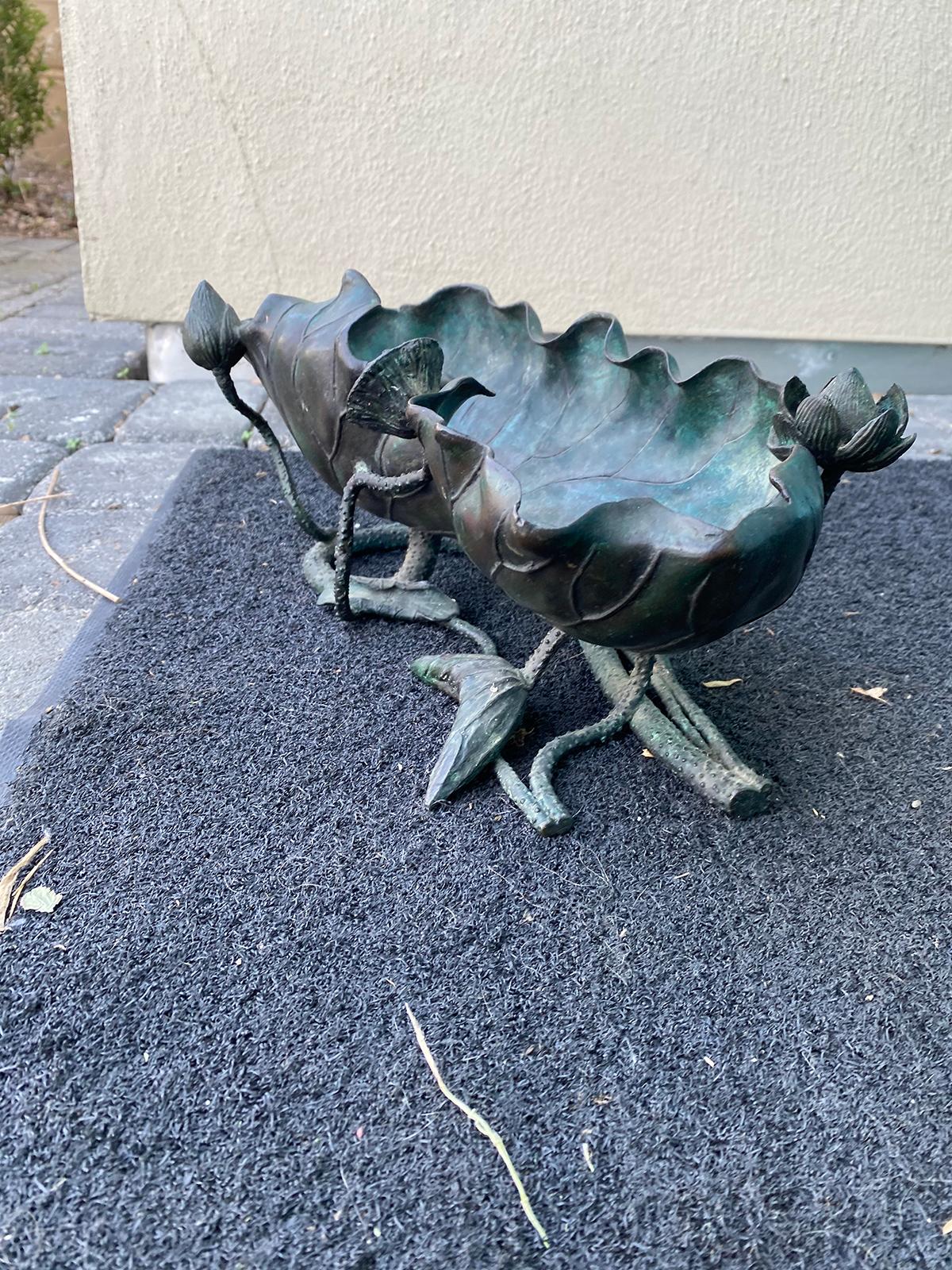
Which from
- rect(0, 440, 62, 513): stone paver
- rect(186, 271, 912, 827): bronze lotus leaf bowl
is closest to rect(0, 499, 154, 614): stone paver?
rect(0, 440, 62, 513): stone paver

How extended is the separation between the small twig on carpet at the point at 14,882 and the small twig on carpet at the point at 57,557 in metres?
0.61

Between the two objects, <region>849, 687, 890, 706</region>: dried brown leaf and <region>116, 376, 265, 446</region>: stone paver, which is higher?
<region>849, 687, 890, 706</region>: dried brown leaf

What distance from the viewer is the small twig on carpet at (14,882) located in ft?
3.38

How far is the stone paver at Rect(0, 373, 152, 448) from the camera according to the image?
2.37 metres

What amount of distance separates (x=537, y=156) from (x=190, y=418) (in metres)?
1.11

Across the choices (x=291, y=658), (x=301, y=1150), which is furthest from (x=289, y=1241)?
(x=291, y=658)

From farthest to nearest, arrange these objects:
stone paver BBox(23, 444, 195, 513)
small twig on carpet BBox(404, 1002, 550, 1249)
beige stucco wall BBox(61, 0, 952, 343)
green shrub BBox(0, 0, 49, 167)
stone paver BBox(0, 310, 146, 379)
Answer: green shrub BBox(0, 0, 49, 167) < stone paver BBox(0, 310, 146, 379) < beige stucco wall BBox(61, 0, 952, 343) < stone paver BBox(23, 444, 195, 513) < small twig on carpet BBox(404, 1002, 550, 1249)

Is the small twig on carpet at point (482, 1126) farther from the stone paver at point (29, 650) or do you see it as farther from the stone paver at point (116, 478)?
the stone paver at point (116, 478)

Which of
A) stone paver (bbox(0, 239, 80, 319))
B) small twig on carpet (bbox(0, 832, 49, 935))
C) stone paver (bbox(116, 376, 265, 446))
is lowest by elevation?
stone paver (bbox(0, 239, 80, 319))

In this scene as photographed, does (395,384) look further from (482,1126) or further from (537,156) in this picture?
(537,156)

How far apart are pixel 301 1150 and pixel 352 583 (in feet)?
3.09

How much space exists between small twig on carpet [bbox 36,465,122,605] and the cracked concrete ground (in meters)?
0.01

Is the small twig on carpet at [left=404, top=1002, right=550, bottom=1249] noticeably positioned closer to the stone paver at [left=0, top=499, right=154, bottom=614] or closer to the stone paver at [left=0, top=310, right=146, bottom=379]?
A: the stone paver at [left=0, top=499, right=154, bottom=614]

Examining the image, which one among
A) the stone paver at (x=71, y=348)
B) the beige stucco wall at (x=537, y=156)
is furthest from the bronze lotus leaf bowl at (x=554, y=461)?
the stone paver at (x=71, y=348)
